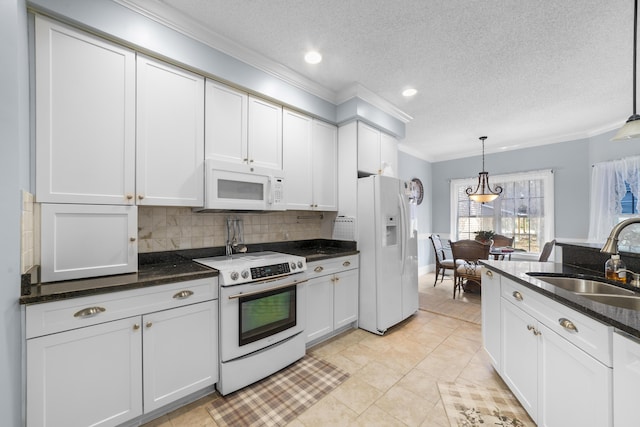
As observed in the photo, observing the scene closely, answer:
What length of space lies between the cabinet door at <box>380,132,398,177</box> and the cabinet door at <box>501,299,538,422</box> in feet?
6.45

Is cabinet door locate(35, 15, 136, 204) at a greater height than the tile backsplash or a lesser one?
greater

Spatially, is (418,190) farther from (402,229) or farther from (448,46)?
(448,46)

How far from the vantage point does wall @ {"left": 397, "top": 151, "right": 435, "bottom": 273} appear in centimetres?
539

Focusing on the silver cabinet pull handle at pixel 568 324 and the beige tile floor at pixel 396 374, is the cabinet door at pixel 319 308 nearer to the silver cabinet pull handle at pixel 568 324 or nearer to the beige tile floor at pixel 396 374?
the beige tile floor at pixel 396 374

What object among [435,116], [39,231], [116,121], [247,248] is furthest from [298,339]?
[435,116]

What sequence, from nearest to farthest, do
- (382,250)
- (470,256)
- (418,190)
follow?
(382,250)
(470,256)
(418,190)

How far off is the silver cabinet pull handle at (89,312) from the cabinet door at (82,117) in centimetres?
65

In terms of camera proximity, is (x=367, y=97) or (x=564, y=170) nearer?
(x=367, y=97)

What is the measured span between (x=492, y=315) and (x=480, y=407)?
67 centimetres

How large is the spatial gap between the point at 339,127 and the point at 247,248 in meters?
1.82

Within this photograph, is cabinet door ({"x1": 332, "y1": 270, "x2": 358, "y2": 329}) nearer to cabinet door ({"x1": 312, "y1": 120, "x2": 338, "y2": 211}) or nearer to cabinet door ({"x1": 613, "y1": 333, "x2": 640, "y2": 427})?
cabinet door ({"x1": 312, "y1": 120, "x2": 338, "y2": 211})

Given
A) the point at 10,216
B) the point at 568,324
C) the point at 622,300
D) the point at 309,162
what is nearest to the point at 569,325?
the point at 568,324

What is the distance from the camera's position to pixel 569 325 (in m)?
1.20


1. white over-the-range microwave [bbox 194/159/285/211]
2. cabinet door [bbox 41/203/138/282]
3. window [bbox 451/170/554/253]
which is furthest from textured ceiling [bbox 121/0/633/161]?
window [bbox 451/170/554/253]
